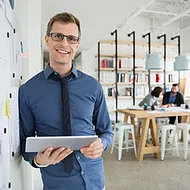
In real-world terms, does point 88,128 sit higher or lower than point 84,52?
lower

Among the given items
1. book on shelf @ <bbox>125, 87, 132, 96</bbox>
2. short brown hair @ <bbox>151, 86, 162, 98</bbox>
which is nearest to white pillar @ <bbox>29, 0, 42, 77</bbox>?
short brown hair @ <bbox>151, 86, 162, 98</bbox>

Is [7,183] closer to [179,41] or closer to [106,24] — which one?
[106,24]

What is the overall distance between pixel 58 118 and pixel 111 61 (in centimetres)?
614

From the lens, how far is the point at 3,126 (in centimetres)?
99

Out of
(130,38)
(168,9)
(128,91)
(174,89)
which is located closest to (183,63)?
(174,89)

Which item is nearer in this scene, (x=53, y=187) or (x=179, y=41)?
(x=53, y=187)

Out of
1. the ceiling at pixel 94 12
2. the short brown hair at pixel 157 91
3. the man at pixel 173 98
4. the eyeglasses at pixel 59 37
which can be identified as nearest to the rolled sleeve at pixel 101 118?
the eyeglasses at pixel 59 37

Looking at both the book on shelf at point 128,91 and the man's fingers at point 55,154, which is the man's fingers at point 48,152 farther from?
the book on shelf at point 128,91

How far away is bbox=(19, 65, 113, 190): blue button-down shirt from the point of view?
3.66 ft

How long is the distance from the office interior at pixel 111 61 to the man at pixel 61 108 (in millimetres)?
95

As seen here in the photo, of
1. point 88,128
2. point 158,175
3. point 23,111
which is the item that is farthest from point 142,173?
point 23,111

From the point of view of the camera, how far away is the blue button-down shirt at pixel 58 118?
3.66 ft

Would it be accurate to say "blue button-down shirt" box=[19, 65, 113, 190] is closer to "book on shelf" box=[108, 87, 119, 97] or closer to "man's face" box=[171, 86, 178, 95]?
"man's face" box=[171, 86, 178, 95]

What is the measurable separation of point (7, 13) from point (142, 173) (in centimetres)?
318
